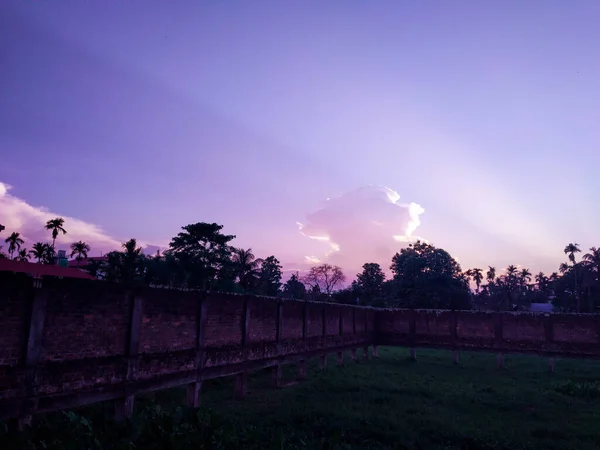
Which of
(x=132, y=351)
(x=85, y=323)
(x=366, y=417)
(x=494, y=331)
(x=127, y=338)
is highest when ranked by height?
(x=85, y=323)

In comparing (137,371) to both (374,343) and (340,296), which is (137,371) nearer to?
(374,343)

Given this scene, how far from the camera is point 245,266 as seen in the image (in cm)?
5406

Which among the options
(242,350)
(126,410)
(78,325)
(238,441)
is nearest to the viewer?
(238,441)

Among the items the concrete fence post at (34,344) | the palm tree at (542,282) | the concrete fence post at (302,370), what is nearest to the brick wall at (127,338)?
the concrete fence post at (34,344)

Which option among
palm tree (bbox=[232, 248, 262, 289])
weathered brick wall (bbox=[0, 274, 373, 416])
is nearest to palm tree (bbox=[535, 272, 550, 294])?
palm tree (bbox=[232, 248, 262, 289])

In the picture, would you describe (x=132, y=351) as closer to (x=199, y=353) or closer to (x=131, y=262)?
(x=199, y=353)

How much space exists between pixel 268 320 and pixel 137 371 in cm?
753

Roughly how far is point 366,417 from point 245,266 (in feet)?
138

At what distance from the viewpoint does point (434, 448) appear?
34.3 ft

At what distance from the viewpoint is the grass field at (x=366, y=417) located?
3346 mm

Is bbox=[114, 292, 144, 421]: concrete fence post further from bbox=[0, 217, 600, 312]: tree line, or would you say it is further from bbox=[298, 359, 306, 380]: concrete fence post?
bbox=[0, 217, 600, 312]: tree line

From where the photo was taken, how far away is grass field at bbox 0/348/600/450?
3.35 m

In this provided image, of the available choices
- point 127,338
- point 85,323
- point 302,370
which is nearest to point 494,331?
point 302,370

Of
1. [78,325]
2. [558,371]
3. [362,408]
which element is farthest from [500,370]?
[78,325]
